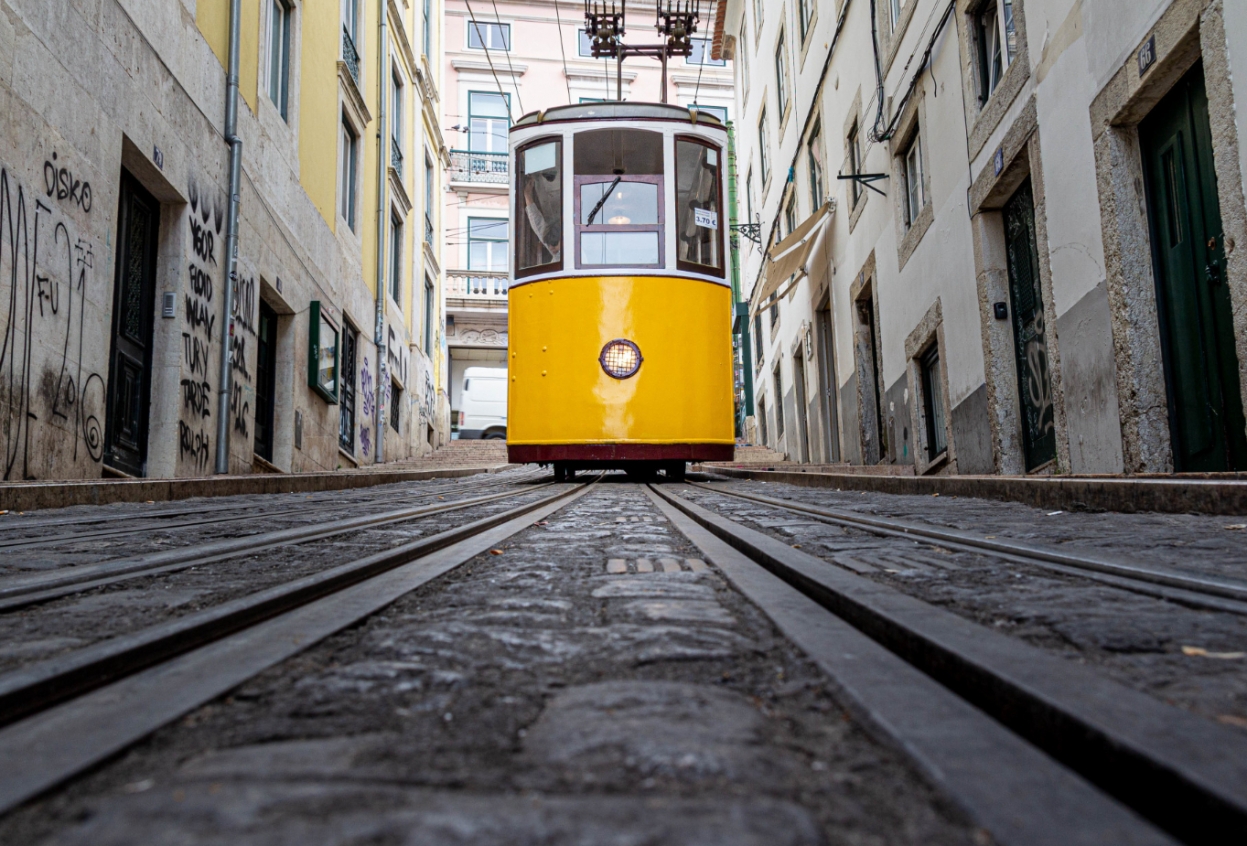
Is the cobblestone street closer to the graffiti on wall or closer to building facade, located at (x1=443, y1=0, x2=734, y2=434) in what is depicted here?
the graffiti on wall

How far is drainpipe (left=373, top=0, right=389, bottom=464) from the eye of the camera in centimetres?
1588

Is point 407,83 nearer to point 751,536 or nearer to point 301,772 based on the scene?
point 751,536

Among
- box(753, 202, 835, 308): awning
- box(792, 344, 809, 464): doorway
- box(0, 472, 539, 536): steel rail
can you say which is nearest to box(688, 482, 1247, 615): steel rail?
box(0, 472, 539, 536): steel rail

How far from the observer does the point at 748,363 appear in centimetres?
2622

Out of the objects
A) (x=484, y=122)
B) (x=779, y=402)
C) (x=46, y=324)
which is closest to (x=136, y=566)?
(x=46, y=324)

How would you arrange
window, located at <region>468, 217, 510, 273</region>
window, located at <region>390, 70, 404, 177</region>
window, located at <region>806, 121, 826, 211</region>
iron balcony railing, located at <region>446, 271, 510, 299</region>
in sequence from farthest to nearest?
window, located at <region>468, 217, 510, 273</region>
iron balcony railing, located at <region>446, 271, 510, 299</region>
window, located at <region>390, 70, 404, 177</region>
window, located at <region>806, 121, 826, 211</region>

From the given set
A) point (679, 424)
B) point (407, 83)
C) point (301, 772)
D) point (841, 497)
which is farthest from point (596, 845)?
point (407, 83)

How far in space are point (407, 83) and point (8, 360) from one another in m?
15.1

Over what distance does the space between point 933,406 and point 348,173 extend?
1011 cm

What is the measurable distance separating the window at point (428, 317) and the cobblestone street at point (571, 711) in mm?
20286

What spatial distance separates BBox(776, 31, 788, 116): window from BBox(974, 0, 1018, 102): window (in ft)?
29.8

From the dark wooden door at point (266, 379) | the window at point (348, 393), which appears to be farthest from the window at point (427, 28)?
the dark wooden door at point (266, 379)

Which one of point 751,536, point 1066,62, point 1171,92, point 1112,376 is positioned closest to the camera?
point 751,536

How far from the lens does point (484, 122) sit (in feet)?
101
